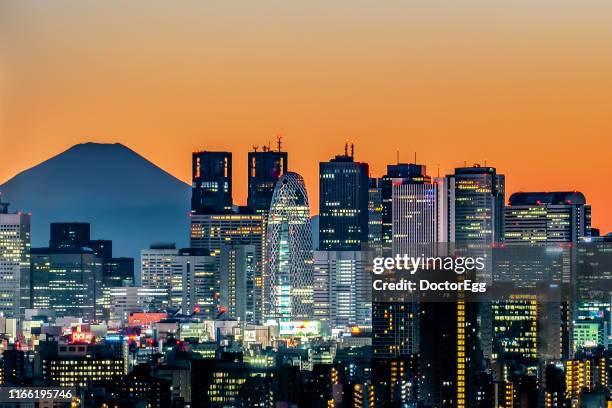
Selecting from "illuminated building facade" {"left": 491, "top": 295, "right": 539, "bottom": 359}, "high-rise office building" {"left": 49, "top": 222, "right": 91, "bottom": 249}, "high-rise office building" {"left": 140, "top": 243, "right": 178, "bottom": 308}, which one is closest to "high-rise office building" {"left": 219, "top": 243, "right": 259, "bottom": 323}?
"high-rise office building" {"left": 140, "top": 243, "right": 178, "bottom": 308}

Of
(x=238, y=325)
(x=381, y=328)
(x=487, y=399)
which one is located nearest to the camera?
(x=487, y=399)

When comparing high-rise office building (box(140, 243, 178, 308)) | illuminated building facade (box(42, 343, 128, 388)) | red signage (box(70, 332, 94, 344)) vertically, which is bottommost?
illuminated building facade (box(42, 343, 128, 388))

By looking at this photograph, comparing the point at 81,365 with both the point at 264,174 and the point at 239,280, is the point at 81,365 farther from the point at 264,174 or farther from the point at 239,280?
the point at 264,174

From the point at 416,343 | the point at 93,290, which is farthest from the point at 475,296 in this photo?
the point at 93,290

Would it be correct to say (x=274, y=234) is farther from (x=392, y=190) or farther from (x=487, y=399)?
(x=487, y=399)

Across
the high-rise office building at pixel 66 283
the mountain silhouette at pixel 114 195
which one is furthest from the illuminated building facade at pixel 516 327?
the mountain silhouette at pixel 114 195

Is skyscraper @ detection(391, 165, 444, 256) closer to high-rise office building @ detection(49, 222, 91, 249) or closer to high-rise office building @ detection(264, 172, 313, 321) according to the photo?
high-rise office building @ detection(264, 172, 313, 321)
